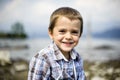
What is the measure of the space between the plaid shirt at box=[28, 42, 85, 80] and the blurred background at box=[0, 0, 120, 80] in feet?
2.35

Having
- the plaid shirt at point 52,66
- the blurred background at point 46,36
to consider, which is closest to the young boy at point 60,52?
the plaid shirt at point 52,66

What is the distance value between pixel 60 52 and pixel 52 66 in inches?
3.9

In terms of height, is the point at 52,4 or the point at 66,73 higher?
the point at 52,4

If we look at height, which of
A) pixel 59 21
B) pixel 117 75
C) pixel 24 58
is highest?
pixel 59 21

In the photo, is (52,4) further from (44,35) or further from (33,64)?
(33,64)

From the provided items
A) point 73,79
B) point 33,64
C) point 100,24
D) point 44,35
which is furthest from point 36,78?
point 100,24

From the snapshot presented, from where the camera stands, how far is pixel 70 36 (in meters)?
1.23

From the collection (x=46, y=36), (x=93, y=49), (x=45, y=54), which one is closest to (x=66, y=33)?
(x=45, y=54)

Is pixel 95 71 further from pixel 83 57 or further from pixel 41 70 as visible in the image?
pixel 41 70

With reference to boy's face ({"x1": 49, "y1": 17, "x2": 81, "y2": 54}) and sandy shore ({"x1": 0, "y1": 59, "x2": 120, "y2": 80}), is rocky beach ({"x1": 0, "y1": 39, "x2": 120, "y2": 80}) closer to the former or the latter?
sandy shore ({"x1": 0, "y1": 59, "x2": 120, "y2": 80})

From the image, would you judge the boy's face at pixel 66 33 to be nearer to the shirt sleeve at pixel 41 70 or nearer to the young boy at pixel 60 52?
the young boy at pixel 60 52

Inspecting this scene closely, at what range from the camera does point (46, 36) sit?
195cm

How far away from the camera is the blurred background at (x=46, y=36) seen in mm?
1978

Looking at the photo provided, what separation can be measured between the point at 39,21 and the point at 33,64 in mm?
820
